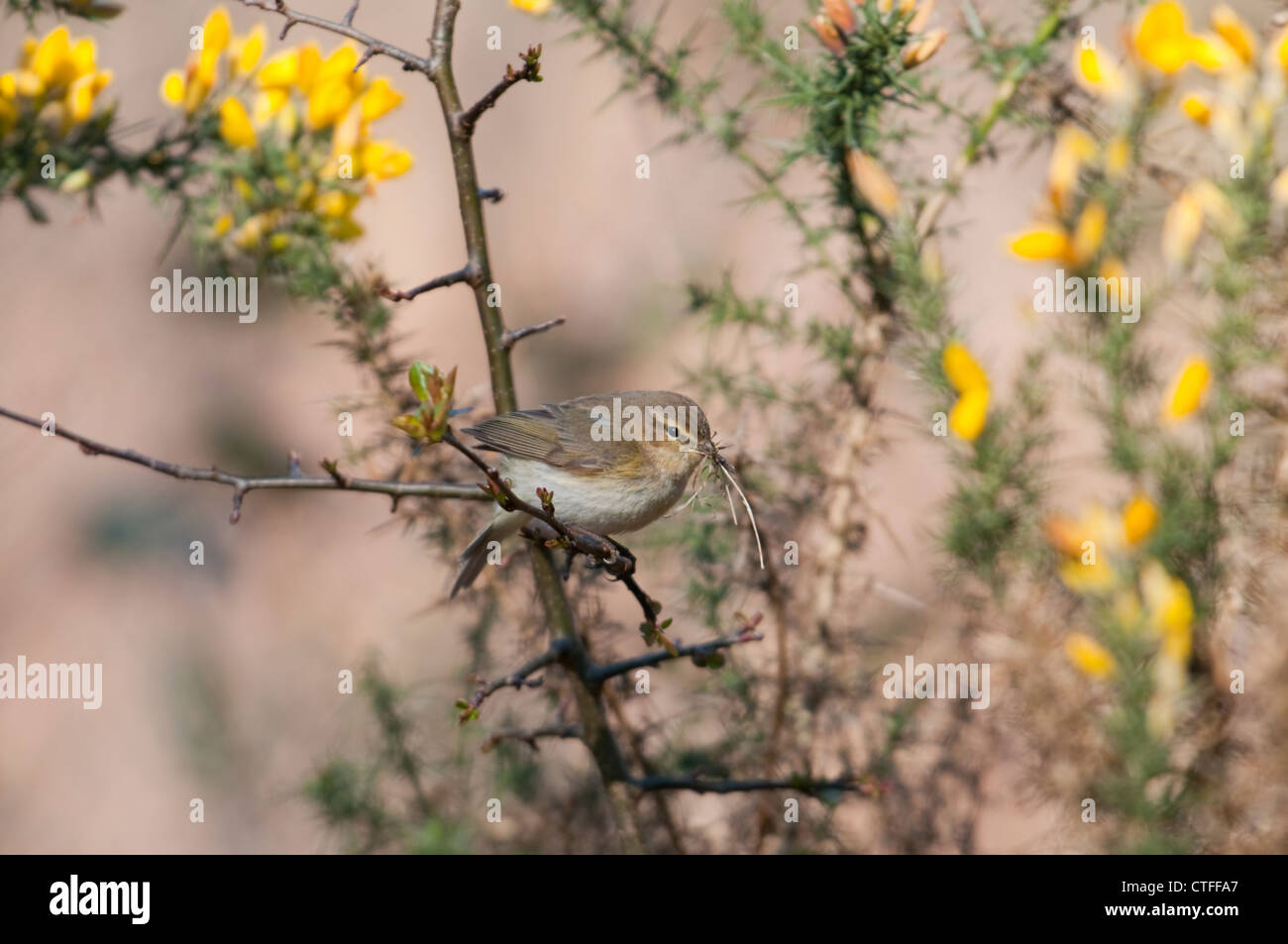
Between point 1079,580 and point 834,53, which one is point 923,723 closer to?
point 1079,580

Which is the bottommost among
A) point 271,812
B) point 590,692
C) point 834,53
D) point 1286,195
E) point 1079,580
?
point 271,812

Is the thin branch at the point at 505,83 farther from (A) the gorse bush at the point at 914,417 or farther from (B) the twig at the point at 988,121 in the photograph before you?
(B) the twig at the point at 988,121

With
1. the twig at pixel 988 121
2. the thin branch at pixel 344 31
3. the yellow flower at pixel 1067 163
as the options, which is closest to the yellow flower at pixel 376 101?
the thin branch at pixel 344 31

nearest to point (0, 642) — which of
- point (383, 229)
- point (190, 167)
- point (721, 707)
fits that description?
point (383, 229)

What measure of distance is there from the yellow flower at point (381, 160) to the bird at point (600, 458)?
27.0 inches

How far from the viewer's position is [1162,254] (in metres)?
2.88

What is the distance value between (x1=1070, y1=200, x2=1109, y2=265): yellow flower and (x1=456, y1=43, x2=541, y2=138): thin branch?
154cm

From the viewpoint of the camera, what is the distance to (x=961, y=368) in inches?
87.6

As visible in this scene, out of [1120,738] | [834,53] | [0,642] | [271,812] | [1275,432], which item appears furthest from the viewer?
[0,642]

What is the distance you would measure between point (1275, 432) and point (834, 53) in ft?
4.22

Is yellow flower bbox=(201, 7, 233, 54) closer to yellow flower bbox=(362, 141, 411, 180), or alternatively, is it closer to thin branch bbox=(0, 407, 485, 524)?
yellow flower bbox=(362, 141, 411, 180)

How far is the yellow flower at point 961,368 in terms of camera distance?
7.25 feet

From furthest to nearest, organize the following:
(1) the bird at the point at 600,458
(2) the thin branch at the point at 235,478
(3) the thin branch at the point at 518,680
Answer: (1) the bird at the point at 600,458, (3) the thin branch at the point at 518,680, (2) the thin branch at the point at 235,478

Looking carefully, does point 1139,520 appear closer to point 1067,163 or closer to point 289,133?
point 1067,163
